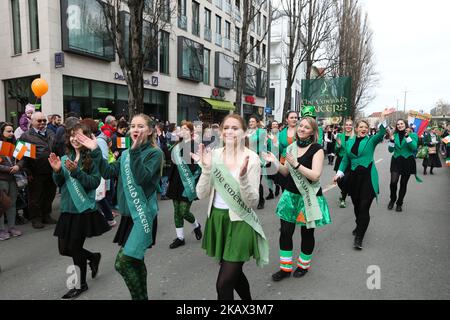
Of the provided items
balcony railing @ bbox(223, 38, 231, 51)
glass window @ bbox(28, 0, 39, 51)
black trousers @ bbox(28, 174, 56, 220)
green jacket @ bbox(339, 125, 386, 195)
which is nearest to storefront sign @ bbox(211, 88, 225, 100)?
balcony railing @ bbox(223, 38, 231, 51)

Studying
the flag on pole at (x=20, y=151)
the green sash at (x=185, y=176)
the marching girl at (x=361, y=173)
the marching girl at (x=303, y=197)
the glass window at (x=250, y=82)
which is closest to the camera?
the marching girl at (x=303, y=197)

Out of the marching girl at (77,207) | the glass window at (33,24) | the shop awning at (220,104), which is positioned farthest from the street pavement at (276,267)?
the shop awning at (220,104)

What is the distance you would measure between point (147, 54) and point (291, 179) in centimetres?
807

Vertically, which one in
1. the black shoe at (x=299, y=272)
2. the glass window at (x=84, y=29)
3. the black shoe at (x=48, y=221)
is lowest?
the black shoe at (x=48, y=221)

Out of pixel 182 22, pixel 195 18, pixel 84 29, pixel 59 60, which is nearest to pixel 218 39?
pixel 195 18

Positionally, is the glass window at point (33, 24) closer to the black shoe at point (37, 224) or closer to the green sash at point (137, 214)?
the black shoe at point (37, 224)

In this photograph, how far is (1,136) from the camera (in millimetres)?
5742

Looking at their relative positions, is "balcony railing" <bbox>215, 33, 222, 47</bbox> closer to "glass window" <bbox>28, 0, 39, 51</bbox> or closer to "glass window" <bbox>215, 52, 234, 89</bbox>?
"glass window" <bbox>215, 52, 234, 89</bbox>

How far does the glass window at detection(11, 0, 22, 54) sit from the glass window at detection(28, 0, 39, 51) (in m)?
0.89

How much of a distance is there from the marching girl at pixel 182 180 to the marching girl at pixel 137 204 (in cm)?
169

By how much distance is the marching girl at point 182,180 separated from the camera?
448 cm

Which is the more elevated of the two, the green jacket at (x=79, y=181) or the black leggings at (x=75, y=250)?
the green jacket at (x=79, y=181)
